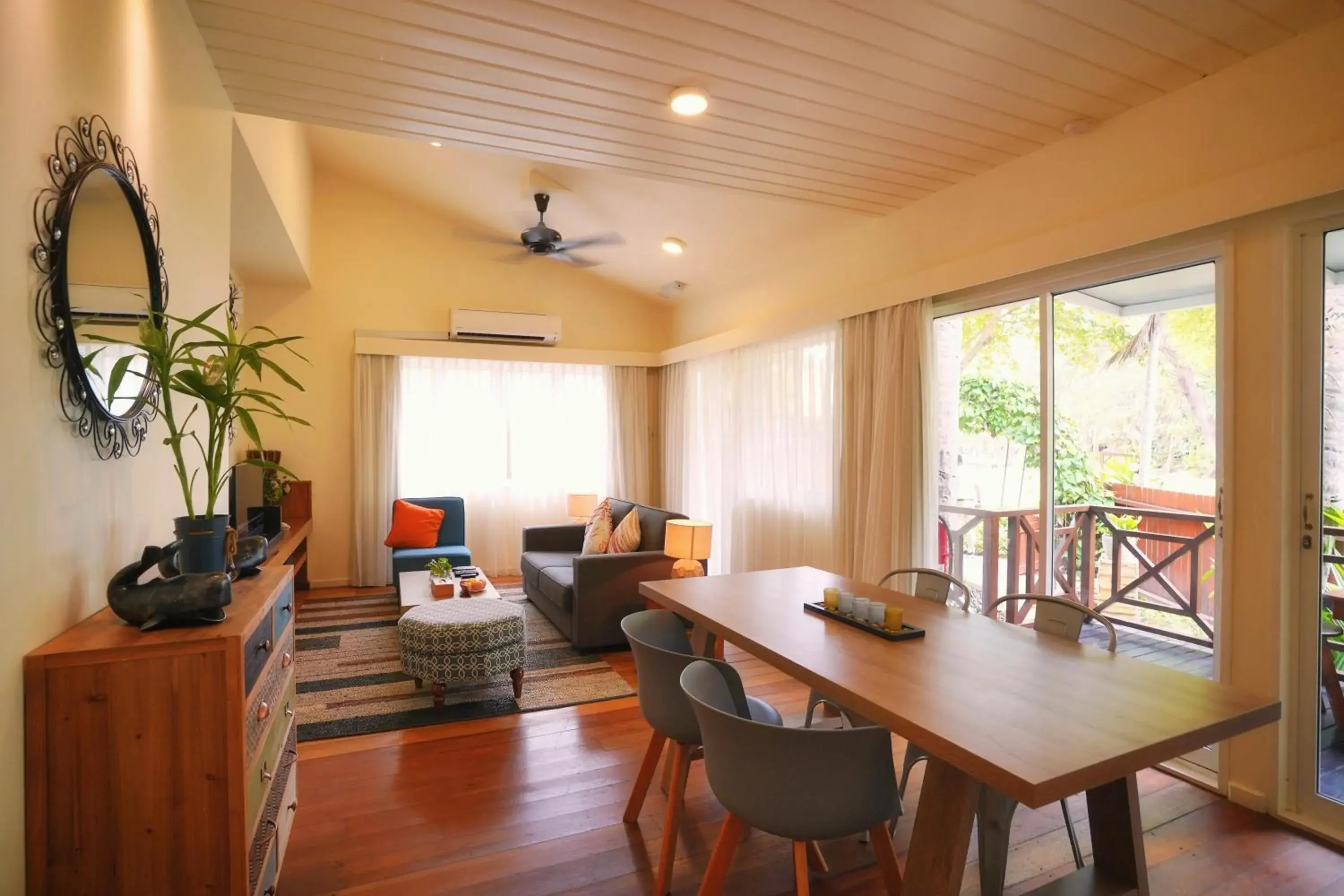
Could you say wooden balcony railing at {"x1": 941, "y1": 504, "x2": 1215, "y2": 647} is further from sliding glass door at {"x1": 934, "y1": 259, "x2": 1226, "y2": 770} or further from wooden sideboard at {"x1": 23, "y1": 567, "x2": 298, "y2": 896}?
wooden sideboard at {"x1": 23, "y1": 567, "x2": 298, "y2": 896}

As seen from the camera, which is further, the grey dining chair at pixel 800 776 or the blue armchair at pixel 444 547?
the blue armchair at pixel 444 547

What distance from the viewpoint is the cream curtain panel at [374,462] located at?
5.93 metres

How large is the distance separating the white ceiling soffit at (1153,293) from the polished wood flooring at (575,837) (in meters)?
1.92

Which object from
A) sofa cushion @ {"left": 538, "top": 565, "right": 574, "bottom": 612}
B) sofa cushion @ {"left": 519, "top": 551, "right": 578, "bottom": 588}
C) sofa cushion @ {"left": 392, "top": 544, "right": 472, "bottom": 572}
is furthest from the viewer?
sofa cushion @ {"left": 392, "top": 544, "right": 472, "bottom": 572}

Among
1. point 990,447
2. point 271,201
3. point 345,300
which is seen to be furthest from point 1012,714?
point 345,300

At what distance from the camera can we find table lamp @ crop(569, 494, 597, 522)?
612 centimetres

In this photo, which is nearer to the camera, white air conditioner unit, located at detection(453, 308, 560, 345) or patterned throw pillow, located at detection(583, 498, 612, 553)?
patterned throw pillow, located at detection(583, 498, 612, 553)

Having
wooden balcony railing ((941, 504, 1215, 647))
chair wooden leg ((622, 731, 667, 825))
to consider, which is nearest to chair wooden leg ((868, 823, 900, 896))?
chair wooden leg ((622, 731, 667, 825))

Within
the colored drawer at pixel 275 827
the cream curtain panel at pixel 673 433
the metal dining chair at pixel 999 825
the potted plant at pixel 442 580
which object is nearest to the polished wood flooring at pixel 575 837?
the colored drawer at pixel 275 827

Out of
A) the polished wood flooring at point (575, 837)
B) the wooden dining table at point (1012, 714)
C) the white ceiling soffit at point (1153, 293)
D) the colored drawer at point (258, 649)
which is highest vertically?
the white ceiling soffit at point (1153, 293)

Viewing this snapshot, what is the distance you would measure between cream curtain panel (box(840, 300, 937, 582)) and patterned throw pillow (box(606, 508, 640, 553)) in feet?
4.83

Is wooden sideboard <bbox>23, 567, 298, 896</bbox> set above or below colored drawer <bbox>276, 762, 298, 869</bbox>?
above

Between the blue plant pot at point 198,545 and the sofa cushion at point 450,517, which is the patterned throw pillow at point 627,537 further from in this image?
the blue plant pot at point 198,545

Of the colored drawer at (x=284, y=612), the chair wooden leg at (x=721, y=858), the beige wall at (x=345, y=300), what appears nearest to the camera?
the chair wooden leg at (x=721, y=858)
